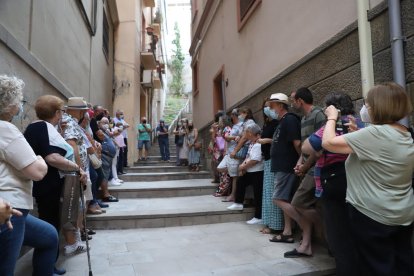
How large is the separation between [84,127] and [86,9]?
3959mm

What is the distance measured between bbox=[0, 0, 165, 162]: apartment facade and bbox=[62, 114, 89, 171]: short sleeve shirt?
1.87 feet

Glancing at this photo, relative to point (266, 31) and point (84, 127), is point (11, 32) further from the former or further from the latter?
point (266, 31)

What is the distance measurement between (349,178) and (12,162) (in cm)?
216

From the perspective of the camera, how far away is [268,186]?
445cm

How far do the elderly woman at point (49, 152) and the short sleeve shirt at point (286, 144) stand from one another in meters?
2.30

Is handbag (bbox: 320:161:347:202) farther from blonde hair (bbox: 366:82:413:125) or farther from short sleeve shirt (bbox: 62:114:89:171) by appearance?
short sleeve shirt (bbox: 62:114:89:171)

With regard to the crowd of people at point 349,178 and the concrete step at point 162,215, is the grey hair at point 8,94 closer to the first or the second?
the crowd of people at point 349,178

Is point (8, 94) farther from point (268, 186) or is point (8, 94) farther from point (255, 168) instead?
point (255, 168)

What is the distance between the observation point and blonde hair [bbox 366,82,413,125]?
203cm

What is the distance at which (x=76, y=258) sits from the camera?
3.45 metres

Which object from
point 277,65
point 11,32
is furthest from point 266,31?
point 11,32

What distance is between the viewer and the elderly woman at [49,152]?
8.99 feet

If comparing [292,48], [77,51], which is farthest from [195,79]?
[292,48]

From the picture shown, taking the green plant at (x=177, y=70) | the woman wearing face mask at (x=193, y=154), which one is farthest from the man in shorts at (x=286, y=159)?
the green plant at (x=177, y=70)
